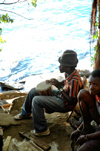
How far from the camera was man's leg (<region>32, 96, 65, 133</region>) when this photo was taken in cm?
296

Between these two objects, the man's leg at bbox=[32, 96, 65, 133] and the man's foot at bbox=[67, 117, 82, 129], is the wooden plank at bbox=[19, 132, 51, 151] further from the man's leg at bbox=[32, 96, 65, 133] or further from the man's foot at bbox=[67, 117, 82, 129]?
the man's foot at bbox=[67, 117, 82, 129]

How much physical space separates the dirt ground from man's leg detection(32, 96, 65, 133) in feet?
0.63

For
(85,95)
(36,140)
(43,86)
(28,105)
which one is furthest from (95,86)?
(28,105)

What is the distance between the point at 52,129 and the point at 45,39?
14216 mm

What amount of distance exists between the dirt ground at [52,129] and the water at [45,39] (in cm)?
→ 678

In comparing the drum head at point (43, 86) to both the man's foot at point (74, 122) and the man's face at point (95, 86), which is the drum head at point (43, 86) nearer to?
the man's foot at point (74, 122)

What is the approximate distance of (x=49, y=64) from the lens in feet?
39.4

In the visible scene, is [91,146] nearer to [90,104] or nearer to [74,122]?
[90,104]

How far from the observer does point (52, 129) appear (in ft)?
10.4

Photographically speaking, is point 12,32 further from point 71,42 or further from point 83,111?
point 83,111

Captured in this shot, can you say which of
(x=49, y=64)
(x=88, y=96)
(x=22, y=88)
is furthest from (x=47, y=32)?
(x=88, y=96)

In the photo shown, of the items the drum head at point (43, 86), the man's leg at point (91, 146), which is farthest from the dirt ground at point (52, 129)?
the drum head at point (43, 86)

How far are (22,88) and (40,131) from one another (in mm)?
5718

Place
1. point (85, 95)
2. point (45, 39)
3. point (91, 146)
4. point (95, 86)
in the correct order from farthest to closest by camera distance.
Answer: point (45, 39) < point (85, 95) < point (95, 86) < point (91, 146)
